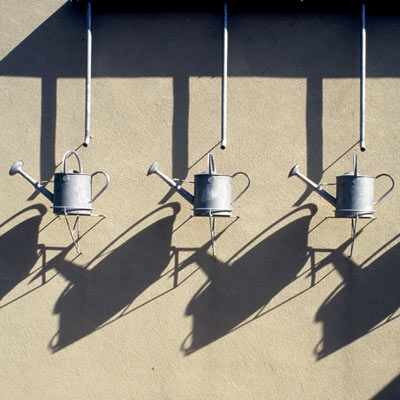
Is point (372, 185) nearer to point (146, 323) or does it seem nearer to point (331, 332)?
point (331, 332)

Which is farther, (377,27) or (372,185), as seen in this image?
(377,27)

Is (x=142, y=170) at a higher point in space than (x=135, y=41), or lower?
lower

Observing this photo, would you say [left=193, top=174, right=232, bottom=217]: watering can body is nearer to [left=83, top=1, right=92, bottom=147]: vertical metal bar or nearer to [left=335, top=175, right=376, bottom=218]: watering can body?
[left=335, top=175, right=376, bottom=218]: watering can body

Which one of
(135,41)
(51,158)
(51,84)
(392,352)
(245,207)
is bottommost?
(392,352)

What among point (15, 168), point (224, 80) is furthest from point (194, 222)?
point (15, 168)

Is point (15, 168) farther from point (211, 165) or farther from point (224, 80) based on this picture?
Result: point (224, 80)

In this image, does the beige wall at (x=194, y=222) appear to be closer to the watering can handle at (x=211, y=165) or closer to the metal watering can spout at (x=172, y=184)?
the watering can handle at (x=211, y=165)

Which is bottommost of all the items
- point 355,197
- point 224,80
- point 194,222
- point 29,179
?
point 194,222

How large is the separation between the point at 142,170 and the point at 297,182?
101 centimetres

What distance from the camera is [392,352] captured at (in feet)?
13.0

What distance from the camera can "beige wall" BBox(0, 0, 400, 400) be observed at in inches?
157

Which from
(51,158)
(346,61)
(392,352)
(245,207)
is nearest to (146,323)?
(245,207)

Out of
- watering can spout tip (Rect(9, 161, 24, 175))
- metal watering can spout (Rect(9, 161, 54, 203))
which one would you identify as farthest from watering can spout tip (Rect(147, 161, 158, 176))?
watering can spout tip (Rect(9, 161, 24, 175))

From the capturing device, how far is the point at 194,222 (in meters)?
4.10
